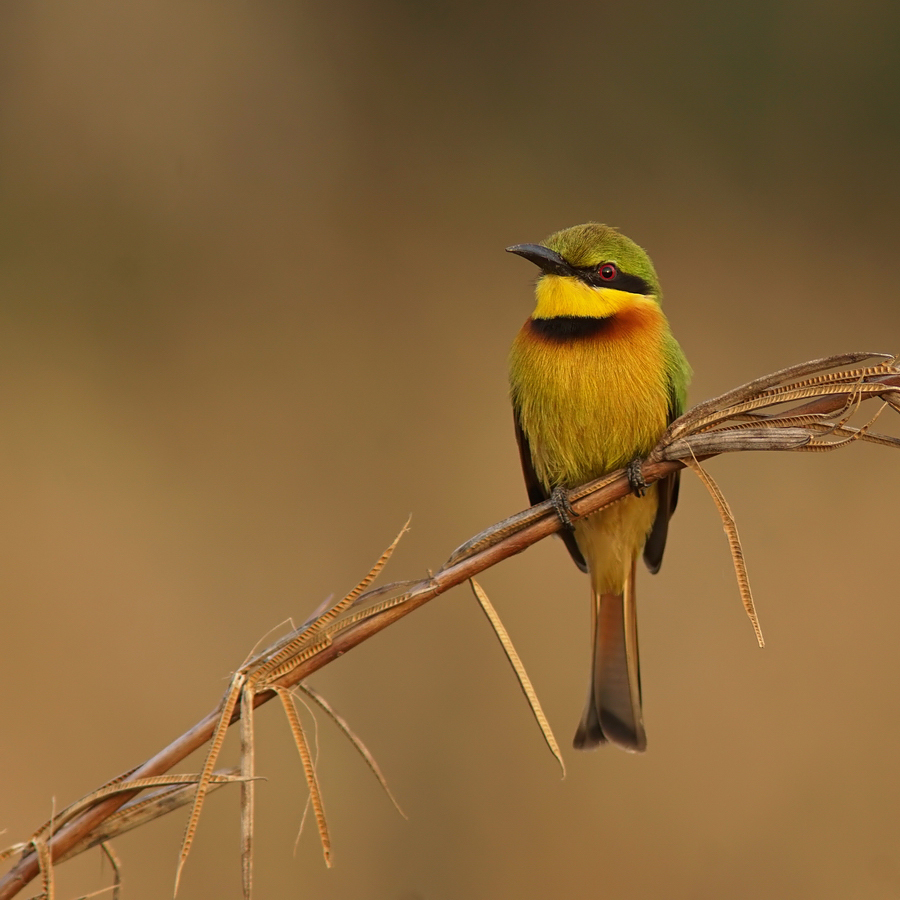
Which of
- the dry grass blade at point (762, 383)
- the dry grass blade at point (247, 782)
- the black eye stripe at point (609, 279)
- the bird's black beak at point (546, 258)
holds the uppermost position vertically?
the bird's black beak at point (546, 258)

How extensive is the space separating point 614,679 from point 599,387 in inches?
16.1

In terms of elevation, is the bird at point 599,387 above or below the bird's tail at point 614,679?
above

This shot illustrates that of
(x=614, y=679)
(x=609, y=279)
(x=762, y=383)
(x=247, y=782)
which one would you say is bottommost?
(x=614, y=679)

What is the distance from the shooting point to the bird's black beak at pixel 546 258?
4.58 ft

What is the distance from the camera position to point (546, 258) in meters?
1.40

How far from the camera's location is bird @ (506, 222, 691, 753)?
1.33m

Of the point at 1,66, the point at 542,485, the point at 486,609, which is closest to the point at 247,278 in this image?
the point at 1,66

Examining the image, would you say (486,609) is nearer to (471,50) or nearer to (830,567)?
(830,567)

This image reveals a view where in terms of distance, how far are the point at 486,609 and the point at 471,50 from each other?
184 centimetres

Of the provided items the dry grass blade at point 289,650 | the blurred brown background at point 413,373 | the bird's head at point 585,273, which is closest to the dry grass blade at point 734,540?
the dry grass blade at point 289,650

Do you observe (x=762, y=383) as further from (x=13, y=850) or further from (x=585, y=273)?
(x=585, y=273)

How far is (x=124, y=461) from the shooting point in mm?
2121

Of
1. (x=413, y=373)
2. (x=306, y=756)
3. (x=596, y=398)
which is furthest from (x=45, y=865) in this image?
(x=413, y=373)

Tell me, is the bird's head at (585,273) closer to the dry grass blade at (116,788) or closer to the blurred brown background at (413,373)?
the blurred brown background at (413,373)
